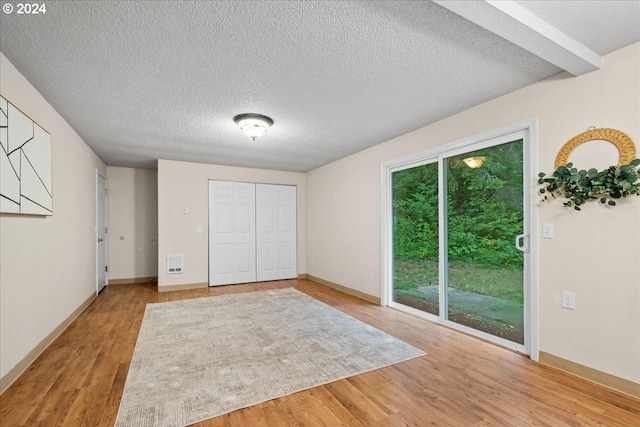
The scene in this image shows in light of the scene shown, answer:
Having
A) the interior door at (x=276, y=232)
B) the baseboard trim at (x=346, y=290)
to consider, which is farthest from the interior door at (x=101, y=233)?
the baseboard trim at (x=346, y=290)

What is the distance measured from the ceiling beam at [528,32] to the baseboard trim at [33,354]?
3777 mm

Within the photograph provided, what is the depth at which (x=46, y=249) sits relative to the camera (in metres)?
2.86

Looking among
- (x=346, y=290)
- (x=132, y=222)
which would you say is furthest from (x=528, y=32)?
(x=132, y=222)

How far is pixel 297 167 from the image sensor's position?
246 inches

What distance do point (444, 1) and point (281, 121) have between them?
7.48ft

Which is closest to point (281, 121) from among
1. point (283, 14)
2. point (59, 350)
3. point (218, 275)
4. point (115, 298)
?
point (283, 14)

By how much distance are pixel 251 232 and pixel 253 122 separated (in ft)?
10.9

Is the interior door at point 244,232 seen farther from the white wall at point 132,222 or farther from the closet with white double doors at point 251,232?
the white wall at point 132,222

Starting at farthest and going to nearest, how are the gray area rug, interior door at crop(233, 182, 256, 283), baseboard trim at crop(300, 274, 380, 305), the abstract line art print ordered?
interior door at crop(233, 182, 256, 283)
baseboard trim at crop(300, 274, 380, 305)
the abstract line art print
the gray area rug

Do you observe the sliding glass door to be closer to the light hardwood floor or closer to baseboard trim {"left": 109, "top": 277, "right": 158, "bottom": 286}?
the light hardwood floor

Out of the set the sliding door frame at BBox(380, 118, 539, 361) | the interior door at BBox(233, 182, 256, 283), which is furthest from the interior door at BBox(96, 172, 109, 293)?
the sliding door frame at BBox(380, 118, 539, 361)

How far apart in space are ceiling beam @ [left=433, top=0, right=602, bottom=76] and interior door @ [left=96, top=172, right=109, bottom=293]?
5.78 m

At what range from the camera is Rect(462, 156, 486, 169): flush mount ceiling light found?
10.5 feet

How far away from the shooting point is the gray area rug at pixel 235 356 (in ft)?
6.47
